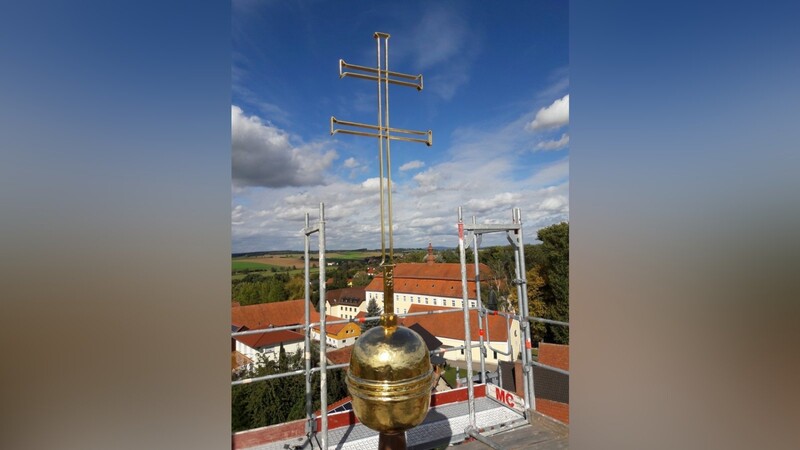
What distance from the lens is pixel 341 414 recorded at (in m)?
2.90

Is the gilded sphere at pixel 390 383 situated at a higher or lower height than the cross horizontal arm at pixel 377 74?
lower

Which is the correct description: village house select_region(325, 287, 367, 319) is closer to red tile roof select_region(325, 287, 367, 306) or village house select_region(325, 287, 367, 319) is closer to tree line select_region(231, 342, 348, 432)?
red tile roof select_region(325, 287, 367, 306)

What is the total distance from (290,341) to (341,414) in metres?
14.9

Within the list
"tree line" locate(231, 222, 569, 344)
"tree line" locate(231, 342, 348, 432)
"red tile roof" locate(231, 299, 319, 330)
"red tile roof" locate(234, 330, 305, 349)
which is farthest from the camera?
"red tile roof" locate(234, 330, 305, 349)

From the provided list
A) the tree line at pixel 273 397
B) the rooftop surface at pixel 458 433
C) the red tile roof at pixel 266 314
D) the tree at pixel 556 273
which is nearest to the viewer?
the rooftop surface at pixel 458 433

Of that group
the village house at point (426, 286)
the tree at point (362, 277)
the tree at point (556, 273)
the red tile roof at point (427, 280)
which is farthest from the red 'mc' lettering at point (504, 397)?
the red tile roof at point (427, 280)

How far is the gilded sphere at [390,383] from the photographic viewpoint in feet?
3.47

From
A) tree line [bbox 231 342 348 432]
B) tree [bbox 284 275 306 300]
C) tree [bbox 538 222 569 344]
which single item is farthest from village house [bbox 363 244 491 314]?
tree [bbox 284 275 306 300]

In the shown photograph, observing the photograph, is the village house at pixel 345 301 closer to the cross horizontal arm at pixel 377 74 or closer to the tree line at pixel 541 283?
the tree line at pixel 541 283

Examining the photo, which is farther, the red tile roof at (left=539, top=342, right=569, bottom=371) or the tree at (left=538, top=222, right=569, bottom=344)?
the tree at (left=538, top=222, right=569, bottom=344)

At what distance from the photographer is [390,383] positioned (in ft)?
3.48

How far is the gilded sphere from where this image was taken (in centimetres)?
106

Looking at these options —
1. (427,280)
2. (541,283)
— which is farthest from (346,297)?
(541,283)
